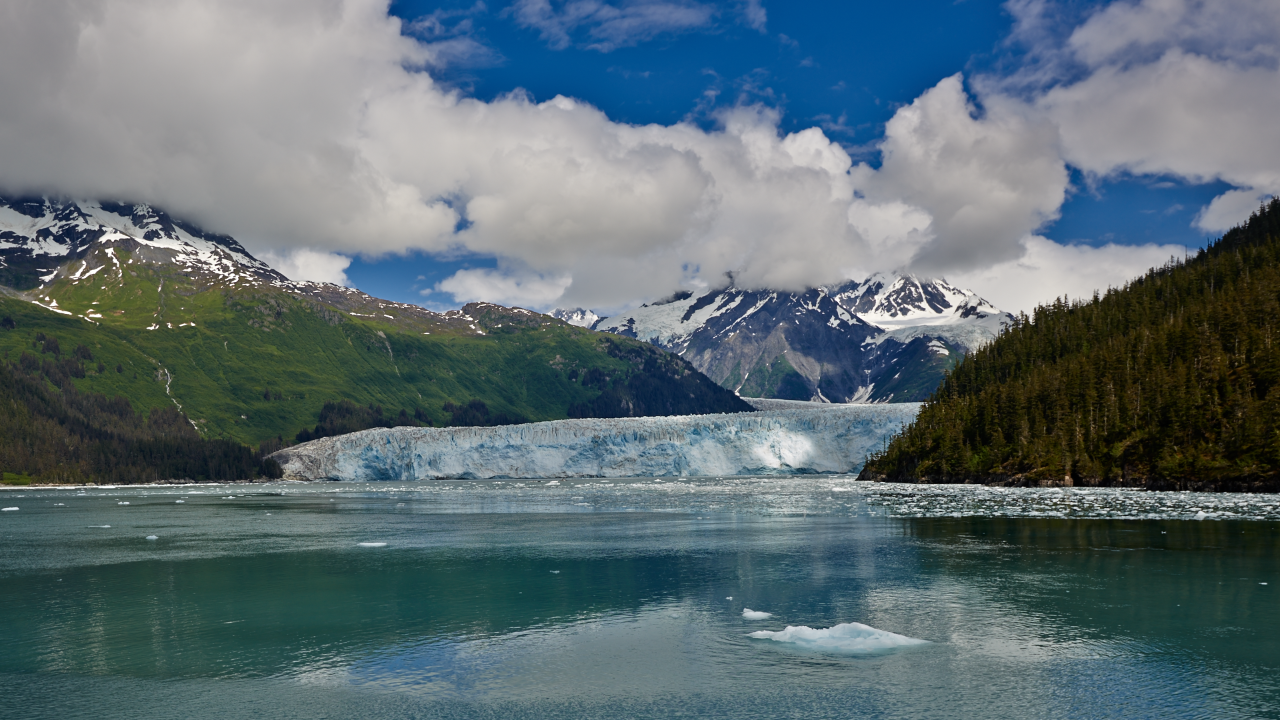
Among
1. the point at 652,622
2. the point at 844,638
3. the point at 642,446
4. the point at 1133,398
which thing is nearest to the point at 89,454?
the point at 642,446

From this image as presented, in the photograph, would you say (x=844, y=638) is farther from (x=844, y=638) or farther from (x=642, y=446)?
(x=642, y=446)

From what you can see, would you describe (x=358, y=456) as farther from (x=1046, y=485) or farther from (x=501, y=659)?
(x=501, y=659)

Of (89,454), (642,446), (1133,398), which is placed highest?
(1133,398)

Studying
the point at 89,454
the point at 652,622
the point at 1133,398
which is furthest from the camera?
the point at 89,454

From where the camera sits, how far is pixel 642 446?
13450 cm

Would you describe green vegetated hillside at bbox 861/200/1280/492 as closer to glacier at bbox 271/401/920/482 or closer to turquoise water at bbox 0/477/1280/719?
glacier at bbox 271/401/920/482

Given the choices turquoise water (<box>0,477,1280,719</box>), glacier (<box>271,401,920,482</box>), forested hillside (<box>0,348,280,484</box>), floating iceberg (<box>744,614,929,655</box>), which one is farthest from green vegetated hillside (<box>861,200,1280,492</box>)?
forested hillside (<box>0,348,280,484</box>)

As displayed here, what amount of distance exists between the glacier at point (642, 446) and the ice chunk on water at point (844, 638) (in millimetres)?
110487

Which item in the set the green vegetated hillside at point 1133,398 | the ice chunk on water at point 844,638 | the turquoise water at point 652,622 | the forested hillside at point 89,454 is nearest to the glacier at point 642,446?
the green vegetated hillside at point 1133,398

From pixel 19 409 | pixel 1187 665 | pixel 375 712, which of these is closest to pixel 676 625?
pixel 375 712

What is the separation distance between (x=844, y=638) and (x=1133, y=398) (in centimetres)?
7544

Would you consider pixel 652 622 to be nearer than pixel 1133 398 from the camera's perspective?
Yes

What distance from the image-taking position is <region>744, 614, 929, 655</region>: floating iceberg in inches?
672

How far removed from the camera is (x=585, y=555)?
32.7 meters
